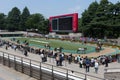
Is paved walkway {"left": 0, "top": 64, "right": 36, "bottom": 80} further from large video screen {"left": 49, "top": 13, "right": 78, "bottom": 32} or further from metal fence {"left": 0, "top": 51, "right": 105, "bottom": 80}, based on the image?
large video screen {"left": 49, "top": 13, "right": 78, "bottom": 32}

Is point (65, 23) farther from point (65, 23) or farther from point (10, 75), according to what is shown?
point (10, 75)

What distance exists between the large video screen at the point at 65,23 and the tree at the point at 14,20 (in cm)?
7757

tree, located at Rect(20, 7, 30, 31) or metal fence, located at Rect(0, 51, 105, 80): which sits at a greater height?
tree, located at Rect(20, 7, 30, 31)

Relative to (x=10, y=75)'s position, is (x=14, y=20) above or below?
above

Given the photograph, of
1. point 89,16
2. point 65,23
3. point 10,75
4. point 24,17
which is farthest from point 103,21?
point 24,17

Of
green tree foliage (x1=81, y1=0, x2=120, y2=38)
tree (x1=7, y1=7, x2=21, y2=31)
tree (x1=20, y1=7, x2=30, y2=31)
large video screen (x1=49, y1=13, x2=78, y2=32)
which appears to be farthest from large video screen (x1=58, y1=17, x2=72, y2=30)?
tree (x1=7, y1=7, x2=21, y2=31)

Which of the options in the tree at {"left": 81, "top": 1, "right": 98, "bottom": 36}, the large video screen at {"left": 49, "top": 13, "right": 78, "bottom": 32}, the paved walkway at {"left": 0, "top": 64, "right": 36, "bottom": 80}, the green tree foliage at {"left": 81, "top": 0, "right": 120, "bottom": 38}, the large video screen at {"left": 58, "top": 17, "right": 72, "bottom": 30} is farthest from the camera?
the tree at {"left": 81, "top": 1, "right": 98, "bottom": 36}

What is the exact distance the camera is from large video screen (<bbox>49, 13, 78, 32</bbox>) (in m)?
57.2

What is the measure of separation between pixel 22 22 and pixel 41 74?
12618cm

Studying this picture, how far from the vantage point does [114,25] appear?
7719 centimetres

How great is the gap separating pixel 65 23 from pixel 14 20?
87272 mm

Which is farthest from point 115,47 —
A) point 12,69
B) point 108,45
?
point 12,69

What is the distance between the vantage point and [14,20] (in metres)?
146

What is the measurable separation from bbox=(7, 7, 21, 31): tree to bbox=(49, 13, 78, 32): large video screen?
255ft
